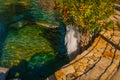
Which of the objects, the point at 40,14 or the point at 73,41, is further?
the point at 40,14

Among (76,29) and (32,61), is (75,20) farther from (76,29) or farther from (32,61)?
(32,61)

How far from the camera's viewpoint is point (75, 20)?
1091 cm

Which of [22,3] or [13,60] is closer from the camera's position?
[13,60]

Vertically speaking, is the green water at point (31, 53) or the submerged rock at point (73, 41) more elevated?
the submerged rock at point (73, 41)

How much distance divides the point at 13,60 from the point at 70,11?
436 centimetres

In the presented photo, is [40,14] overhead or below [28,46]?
overhead

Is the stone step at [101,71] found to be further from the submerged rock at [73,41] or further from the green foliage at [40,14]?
the green foliage at [40,14]

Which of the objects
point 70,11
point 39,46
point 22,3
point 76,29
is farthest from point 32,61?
point 22,3

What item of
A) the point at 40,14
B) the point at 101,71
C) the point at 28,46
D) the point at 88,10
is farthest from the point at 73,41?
the point at 40,14

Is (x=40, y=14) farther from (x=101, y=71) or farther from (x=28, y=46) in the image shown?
(x=101, y=71)

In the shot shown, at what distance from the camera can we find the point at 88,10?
388 inches

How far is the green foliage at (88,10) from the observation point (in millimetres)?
9938

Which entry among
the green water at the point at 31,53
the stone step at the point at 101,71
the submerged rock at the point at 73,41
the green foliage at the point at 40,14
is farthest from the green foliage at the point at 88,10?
the green foliage at the point at 40,14

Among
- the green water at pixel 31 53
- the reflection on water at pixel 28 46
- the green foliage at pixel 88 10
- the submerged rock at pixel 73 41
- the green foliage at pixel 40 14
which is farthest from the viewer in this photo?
the green foliage at pixel 40 14
